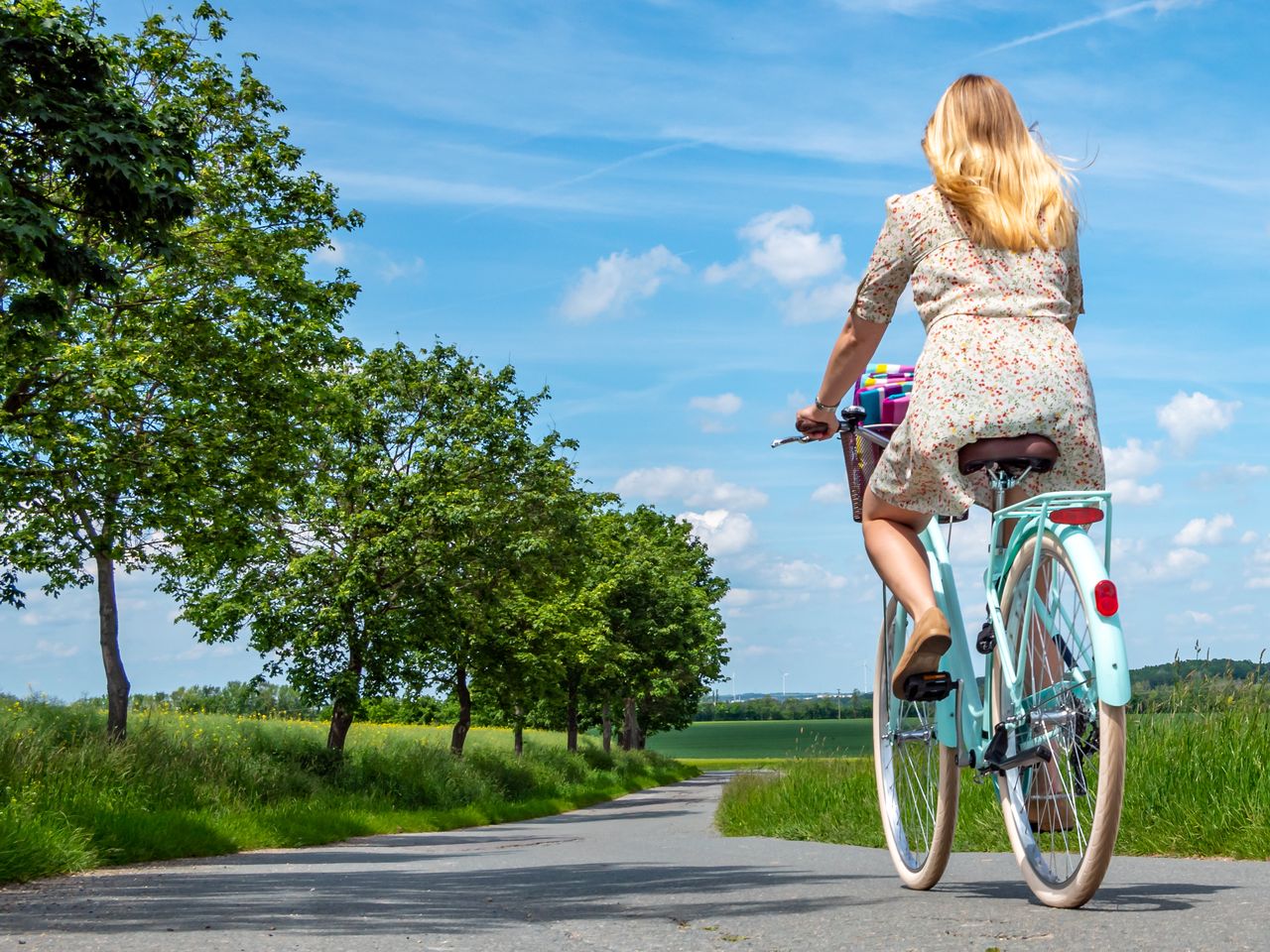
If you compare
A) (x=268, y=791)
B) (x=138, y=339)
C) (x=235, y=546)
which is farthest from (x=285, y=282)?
(x=268, y=791)

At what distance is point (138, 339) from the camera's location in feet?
64.3

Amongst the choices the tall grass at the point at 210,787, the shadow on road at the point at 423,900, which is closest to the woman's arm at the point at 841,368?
the shadow on road at the point at 423,900

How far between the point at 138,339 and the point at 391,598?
453 inches

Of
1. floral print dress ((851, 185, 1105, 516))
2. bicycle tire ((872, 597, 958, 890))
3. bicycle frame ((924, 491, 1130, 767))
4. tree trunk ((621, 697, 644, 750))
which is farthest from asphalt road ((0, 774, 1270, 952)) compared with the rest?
tree trunk ((621, 697, 644, 750))

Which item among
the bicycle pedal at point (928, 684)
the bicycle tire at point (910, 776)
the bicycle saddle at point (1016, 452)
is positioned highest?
the bicycle saddle at point (1016, 452)

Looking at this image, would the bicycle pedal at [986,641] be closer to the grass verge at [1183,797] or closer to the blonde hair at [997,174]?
the blonde hair at [997,174]

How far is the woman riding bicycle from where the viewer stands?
4078 millimetres

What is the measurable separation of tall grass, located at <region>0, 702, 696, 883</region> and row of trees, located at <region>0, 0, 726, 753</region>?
164 cm

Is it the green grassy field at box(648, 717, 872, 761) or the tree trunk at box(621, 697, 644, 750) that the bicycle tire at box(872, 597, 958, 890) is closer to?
the green grassy field at box(648, 717, 872, 761)

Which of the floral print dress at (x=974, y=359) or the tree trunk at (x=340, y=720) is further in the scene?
the tree trunk at (x=340, y=720)

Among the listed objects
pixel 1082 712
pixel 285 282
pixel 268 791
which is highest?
pixel 285 282

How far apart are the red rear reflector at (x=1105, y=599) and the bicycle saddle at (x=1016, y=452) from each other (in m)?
0.50

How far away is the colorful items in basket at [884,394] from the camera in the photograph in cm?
498

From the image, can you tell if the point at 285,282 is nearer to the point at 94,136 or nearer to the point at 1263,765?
the point at 94,136
